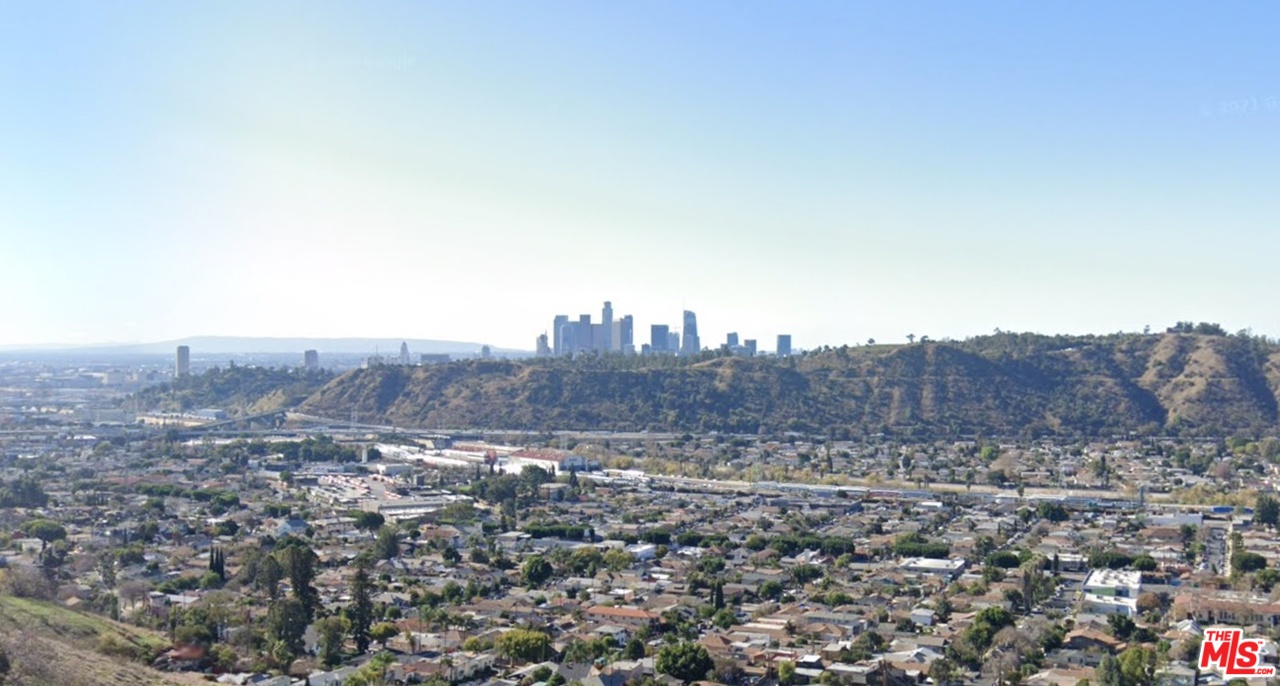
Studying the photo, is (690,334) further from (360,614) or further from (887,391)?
(360,614)

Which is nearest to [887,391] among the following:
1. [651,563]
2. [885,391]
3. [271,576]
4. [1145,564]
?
[885,391]

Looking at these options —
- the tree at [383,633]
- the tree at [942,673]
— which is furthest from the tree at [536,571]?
the tree at [942,673]

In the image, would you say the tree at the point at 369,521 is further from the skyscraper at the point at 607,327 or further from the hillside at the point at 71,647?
the skyscraper at the point at 607,327

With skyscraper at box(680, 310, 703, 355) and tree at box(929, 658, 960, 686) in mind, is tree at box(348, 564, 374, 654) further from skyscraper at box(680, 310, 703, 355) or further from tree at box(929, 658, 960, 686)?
skyscraper at box(680, 310, 703, 355)

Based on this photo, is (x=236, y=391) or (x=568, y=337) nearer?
(x=236, y=391)

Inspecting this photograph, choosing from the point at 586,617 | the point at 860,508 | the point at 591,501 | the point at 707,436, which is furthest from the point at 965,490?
the point at 586,617

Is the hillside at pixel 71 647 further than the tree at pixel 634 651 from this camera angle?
No

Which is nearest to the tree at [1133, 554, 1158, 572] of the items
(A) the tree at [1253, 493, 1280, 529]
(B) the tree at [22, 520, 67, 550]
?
(A) the tree at [1253, 493, 1280, 529]
